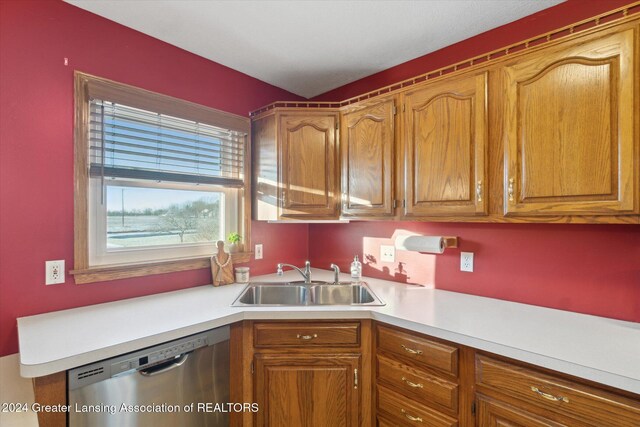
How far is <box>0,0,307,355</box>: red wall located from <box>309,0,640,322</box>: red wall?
166 cm

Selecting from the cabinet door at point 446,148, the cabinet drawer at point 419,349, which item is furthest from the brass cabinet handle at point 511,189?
the cabinet drawer at point 419,349

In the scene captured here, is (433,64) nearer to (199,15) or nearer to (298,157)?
(298,157)

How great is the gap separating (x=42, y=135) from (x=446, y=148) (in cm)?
193

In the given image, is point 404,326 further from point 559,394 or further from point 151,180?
point 151,180

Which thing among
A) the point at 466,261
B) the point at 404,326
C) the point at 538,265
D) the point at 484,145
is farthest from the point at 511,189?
the point at 404,326

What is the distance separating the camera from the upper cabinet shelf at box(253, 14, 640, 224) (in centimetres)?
115

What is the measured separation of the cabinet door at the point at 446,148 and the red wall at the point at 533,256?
0.35 metres

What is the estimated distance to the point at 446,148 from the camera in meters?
1.60

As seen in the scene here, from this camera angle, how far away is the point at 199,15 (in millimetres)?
1606

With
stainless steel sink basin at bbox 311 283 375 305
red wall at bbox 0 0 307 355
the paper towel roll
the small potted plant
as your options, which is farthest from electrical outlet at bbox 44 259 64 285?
the paper towel roll

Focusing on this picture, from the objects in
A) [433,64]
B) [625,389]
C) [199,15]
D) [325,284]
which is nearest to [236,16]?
[199,15]

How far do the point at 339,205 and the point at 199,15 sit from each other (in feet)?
4.32

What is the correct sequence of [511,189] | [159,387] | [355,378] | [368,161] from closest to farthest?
[159,387], [511,189], [355,378], [368,161]

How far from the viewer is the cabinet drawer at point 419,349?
1298mm
